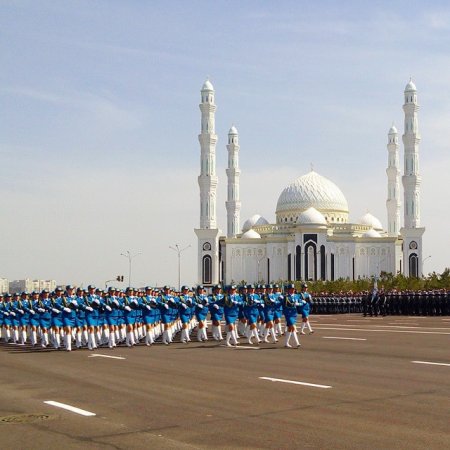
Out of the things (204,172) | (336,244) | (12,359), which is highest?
(204,172)

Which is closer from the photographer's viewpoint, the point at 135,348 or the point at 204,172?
the point at 135,348

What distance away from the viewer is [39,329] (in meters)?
26.1

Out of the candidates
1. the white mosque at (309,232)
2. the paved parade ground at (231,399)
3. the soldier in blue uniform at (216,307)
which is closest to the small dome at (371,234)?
the white mosque at (309,232)

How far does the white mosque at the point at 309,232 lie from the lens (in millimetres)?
96438

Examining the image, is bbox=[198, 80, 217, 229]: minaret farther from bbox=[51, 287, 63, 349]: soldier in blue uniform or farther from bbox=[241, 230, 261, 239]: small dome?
bbox=[51, 287, 63, 349]: soldier in blue uniform

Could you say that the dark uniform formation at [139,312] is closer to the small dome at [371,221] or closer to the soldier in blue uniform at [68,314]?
the soldier in blue uniform at [68,314]

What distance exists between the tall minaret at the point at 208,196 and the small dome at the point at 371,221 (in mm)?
25094

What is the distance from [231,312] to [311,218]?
78395 mm

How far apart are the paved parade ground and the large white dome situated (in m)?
89.5

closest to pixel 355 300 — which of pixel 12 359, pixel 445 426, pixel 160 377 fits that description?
pixel 12 359

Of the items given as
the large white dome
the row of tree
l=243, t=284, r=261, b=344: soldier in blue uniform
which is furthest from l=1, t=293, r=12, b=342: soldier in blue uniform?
the large white dome

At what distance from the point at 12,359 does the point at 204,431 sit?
1147cm

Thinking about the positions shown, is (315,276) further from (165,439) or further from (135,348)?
(165,439)

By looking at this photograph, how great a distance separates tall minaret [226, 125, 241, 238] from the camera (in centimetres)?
10931
